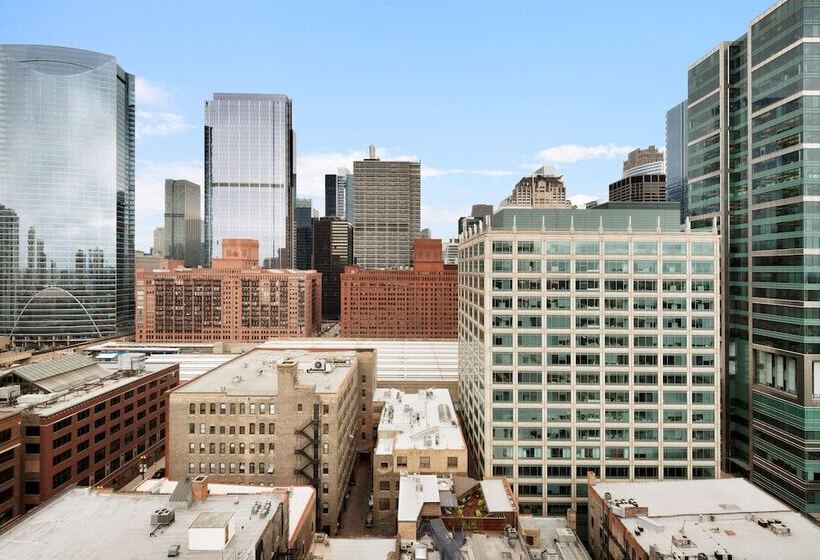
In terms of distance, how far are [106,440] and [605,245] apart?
88.6 m

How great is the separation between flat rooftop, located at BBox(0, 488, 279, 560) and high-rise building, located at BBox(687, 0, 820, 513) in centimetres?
8095

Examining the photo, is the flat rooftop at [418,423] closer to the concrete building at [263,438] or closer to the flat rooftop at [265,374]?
the concrete building at [263,438]

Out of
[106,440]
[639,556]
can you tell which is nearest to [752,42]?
[639,556]

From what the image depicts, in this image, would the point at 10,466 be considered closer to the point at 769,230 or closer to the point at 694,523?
the point at 694,523

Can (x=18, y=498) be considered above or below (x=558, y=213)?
below

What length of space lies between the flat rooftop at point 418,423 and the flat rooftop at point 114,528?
3142 centimetres

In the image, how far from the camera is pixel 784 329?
7856cm

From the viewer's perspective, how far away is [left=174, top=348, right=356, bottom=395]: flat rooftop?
75.4m

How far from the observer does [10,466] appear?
64188 mm

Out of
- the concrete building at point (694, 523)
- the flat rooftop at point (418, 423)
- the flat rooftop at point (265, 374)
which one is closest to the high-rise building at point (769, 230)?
the concrete building at point (694, 523)

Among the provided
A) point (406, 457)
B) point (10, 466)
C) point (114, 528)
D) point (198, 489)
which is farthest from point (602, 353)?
point (10, 466)

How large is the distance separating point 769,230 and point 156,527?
96.9 meters

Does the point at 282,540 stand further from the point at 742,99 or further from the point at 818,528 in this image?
the point at 742,99

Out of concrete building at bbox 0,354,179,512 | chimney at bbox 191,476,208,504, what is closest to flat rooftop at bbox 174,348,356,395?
concrete building at bbox 0,354,179,512
